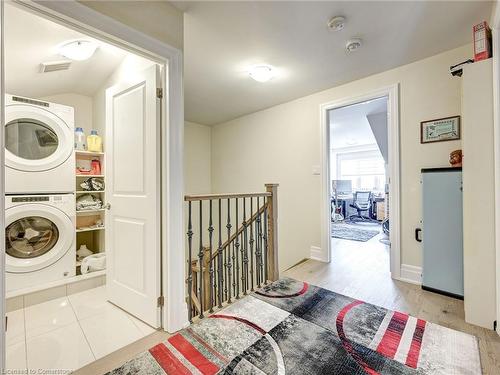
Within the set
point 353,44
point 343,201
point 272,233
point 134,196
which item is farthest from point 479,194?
point 343,201

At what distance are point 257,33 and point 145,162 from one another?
1.38m

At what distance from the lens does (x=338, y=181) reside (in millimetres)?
7609

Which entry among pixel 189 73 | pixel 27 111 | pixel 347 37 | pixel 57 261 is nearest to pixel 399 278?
pixel 347 37

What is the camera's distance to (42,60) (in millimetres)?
1973

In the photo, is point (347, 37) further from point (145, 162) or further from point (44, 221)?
point (44, 221)

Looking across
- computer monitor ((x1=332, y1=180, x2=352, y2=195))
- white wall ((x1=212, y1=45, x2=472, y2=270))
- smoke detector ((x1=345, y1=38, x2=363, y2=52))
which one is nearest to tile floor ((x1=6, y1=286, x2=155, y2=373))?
white wall ((x1=212, y1=45, x2=472, y2=270))

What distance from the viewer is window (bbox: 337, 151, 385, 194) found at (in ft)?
24.6

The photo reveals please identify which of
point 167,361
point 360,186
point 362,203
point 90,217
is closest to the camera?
point 167,361

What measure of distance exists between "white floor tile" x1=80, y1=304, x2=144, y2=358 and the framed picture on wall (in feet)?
9.94

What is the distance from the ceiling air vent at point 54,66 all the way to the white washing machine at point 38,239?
1.17m

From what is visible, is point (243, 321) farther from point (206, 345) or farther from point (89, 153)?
point (89, 153)

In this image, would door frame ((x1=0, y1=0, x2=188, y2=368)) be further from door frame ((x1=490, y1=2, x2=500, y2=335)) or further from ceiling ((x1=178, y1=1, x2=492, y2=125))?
door frame ((x1=490, y1=2, x2=500, y2=335))

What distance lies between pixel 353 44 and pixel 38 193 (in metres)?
3.17

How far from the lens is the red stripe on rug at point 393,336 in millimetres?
1389
